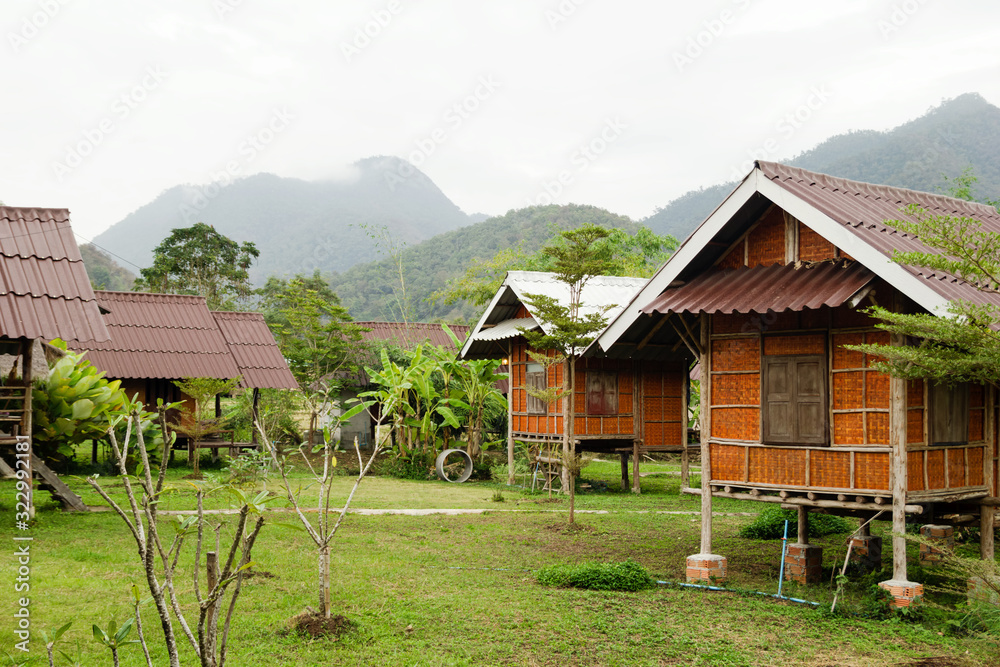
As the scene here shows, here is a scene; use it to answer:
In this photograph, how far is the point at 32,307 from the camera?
36.2 feet

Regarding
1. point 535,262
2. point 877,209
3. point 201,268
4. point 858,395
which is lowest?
point 858,395

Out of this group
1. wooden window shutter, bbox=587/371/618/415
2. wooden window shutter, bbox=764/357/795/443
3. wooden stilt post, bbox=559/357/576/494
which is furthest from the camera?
wooden window shutter, bbox=587/371/618/415

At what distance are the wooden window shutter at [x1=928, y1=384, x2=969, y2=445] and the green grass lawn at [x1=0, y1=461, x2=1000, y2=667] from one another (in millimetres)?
2116

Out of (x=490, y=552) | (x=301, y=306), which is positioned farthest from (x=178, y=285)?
(x=490, y=552)

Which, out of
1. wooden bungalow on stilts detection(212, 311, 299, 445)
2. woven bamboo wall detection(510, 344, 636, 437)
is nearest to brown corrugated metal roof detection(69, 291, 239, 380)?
wooden bungalow on stilts detection(212, 311, 299, 445)

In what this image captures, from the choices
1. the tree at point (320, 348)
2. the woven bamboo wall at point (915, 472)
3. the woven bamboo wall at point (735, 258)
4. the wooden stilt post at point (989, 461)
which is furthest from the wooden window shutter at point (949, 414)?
the tree at point (320, 348)

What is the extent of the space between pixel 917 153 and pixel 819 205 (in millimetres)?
51967

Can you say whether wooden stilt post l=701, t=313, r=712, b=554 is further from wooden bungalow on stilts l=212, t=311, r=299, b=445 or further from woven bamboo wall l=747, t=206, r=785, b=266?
wooden bungalow on stilts l=212, t=311, r=299, b=445

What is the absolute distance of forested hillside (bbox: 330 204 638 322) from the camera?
Answer: 5281 centimetres

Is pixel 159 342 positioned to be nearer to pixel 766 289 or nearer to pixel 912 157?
pixel 766 289

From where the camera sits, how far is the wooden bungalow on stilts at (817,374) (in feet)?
29.3

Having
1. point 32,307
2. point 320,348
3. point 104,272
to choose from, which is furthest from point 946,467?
point 104,272

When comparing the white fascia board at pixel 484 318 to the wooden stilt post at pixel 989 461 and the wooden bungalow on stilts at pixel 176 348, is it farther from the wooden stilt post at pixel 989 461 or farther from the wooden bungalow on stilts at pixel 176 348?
the wooden stilt post at pixel 989 461

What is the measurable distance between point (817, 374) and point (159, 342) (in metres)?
17.1
